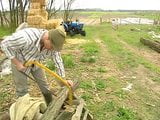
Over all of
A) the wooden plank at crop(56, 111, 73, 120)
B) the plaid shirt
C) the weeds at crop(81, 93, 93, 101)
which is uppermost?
the plaid shirt

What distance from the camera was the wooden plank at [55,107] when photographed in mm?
4331

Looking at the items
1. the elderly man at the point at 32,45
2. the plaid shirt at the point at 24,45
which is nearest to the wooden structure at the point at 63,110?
the elderly man at the point at 32,45

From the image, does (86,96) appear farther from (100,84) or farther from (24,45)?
(24,45)

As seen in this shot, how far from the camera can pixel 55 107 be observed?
182 inches

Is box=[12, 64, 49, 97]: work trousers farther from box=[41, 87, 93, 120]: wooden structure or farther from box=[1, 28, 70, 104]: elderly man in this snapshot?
box=[41, 87, 93, 120]: wooden structure

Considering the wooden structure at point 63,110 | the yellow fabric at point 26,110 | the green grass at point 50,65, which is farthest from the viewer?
the green grass at point 50,65

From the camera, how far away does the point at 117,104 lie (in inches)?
274

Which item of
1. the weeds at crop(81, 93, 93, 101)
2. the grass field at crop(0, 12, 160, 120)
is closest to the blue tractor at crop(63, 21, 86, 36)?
the grass field at crop(0, 12, 160, 120)

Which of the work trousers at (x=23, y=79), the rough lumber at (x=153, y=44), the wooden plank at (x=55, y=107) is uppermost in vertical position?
the work trousers at (x=23, y=79)

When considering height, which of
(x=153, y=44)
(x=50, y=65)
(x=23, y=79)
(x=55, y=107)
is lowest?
(x=153, y=44)

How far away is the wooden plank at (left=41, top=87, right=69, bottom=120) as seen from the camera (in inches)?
171

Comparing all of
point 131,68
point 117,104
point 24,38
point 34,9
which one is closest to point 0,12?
point 34,9

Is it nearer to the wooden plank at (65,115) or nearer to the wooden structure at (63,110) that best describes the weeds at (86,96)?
the wooden structure at (63,110)

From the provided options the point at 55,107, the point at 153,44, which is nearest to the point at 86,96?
the point at 55,107
